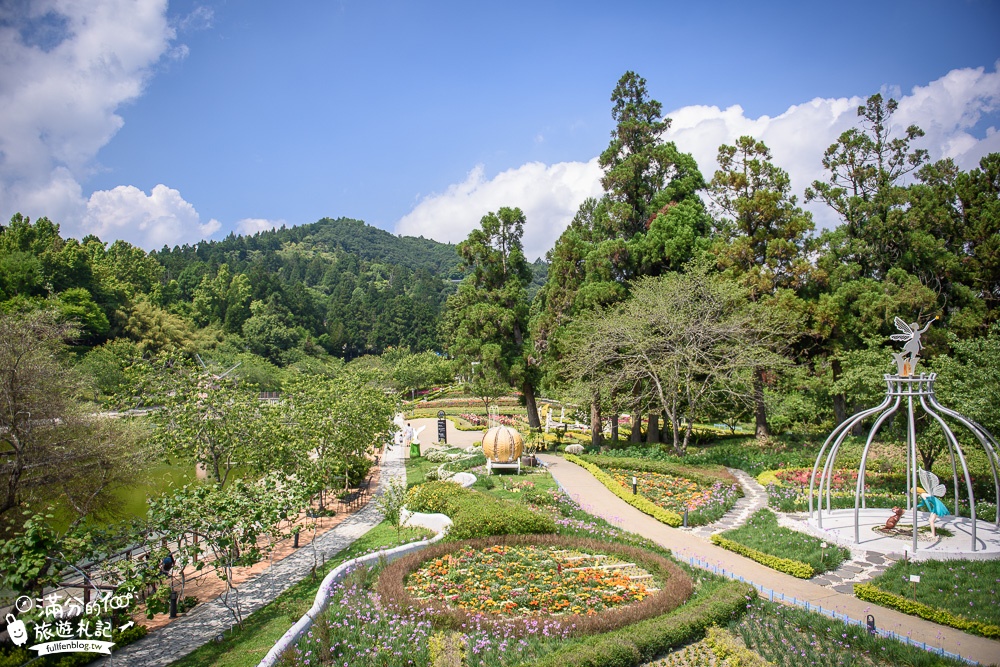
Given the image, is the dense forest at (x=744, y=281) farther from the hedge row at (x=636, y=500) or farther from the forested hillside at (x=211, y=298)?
the forested hillside at (x=211, y=298)

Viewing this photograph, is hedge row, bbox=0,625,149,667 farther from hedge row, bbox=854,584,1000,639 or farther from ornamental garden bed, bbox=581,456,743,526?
hedge row, bbox=854,584,1000,639

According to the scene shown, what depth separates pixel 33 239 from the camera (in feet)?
172

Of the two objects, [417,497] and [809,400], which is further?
[809,400]

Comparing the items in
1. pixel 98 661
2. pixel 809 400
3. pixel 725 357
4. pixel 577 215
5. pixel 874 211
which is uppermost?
pixel 577 215

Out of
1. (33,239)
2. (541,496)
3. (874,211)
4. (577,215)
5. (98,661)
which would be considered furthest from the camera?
(33,239)

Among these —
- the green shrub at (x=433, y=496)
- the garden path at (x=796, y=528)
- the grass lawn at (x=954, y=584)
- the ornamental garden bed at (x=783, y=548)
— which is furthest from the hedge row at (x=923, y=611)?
the green shrub at (x=433, y=496)

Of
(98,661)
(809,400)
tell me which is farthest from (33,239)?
(809,400)

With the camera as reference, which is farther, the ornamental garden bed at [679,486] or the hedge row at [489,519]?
the ornamental garden bed at [679,486]

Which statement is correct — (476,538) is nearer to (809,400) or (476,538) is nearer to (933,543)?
(933,543)

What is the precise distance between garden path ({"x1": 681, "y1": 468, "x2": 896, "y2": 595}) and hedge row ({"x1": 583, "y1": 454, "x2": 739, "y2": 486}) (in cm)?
71

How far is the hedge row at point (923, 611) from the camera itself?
881cm

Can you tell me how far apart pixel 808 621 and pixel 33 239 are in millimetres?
64123

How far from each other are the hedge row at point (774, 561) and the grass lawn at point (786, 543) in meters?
0.18

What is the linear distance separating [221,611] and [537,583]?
227 inches
